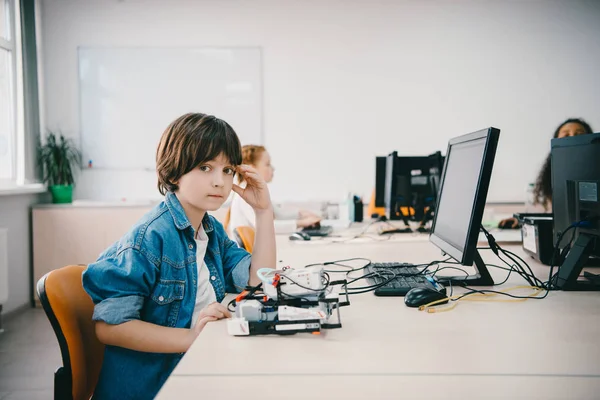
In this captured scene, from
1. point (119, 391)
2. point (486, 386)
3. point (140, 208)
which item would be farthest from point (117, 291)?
point (140, 208)

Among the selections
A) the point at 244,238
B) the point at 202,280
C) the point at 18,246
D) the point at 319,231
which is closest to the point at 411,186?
the point at 319,231

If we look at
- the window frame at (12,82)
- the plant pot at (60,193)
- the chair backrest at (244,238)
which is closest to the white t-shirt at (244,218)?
the chair backrest at (244,238)

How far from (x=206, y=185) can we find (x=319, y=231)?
163 cm

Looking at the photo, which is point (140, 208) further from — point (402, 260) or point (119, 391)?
point (119, 391)

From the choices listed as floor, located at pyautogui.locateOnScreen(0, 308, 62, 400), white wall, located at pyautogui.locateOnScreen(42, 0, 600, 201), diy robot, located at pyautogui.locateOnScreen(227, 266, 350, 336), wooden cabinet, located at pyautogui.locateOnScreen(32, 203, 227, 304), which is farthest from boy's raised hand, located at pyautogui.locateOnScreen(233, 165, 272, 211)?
white wall, located at pyautogui.locateOnScreen(42, 0, 600, 201)

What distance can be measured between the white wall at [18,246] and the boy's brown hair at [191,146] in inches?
117

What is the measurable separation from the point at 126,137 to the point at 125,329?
12.3ft

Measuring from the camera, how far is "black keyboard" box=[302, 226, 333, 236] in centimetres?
277

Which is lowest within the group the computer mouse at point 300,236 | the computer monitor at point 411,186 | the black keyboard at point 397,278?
the computer mouse at point 300,236

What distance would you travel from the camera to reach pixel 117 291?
1.11 meters

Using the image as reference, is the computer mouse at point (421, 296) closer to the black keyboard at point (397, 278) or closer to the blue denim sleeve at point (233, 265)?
the black keyboard at point (397, 278)

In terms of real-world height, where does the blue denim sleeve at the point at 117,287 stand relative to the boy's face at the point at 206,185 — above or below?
below

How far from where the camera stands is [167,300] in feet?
3.95

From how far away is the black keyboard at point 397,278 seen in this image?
1.35 metres
